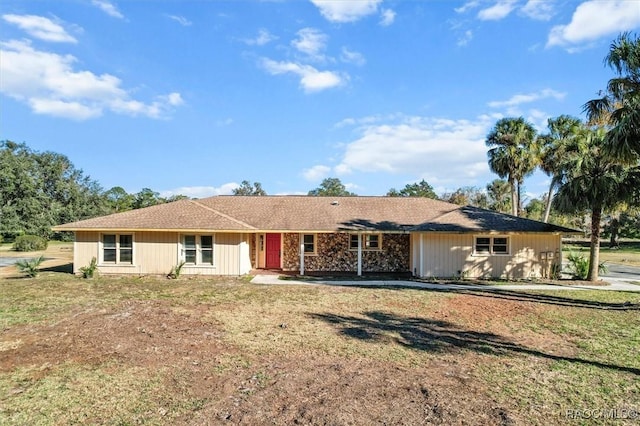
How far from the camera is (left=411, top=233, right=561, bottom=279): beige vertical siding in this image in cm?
1805

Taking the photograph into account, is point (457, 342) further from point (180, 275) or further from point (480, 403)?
point (180, 275)

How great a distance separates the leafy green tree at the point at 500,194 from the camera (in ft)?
154

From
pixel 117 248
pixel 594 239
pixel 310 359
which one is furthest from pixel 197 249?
pixel 594 239

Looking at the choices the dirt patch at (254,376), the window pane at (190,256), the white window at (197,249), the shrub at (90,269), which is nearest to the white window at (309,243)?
the white window at (197,249)

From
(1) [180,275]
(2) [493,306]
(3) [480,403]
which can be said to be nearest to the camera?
(3) [480,403]

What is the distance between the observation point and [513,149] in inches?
1033

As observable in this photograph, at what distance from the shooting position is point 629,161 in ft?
38.8

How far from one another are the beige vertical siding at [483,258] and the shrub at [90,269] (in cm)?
1432

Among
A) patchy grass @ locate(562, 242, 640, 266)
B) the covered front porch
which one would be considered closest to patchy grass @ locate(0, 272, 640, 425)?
the covered front porch

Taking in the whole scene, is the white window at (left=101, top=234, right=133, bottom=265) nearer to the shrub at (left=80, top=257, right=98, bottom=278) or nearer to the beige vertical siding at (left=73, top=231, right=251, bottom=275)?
the beige vertical siding at (left=73, top=231, right=251, bottom=275)

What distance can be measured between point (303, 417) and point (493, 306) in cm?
886

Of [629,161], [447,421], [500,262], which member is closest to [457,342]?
[447,421]

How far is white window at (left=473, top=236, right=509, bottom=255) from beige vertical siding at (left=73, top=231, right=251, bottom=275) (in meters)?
10.9

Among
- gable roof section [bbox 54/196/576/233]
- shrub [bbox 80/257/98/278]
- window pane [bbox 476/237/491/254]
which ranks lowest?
shrub [bbox 80/257/98/278]
